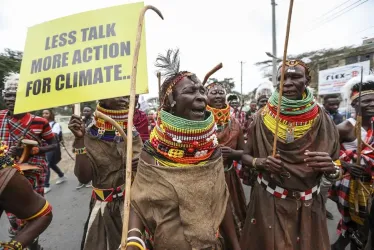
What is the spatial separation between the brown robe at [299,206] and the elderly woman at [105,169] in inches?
50.2

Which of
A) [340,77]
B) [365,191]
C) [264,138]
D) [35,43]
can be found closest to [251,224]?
[264,138]

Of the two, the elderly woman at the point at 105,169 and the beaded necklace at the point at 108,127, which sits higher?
the beaded necklace at the point at 108,127

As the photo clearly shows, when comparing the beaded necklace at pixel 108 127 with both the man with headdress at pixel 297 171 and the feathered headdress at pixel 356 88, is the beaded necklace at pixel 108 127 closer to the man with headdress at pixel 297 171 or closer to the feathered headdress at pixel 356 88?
the man with headdress at pixel 297 171

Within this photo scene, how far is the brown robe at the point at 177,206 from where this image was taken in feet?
5.29

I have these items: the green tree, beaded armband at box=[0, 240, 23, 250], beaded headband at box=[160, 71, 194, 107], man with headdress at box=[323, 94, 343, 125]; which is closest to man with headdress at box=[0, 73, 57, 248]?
beaded armband at box=[0, 240, 23, 250]

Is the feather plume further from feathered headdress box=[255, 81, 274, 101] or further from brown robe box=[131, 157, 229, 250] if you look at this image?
feathered headdress box=[255, 81, 274, 101]

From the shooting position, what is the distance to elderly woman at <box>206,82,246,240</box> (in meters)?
3.49

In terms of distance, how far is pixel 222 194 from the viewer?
1.82 meters

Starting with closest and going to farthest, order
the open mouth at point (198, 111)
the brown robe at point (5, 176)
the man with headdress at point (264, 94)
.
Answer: the brown robe at point (5, 176) < the open mouth at point (198, 111) < the man with headdress at point (264, 94)

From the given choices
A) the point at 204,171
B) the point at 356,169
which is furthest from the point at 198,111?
the point at 356,169

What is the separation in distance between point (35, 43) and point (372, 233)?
122 inches

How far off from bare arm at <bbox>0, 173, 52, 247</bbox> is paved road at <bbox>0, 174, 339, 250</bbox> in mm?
2642

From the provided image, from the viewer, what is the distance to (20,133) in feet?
11.2

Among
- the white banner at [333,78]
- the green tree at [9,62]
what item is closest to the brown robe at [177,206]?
the green tree at [9,62]
